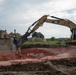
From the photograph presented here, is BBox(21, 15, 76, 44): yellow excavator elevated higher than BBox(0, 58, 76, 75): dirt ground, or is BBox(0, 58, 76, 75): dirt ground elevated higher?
BBox(21, 15, 76, 44): yellow excavator

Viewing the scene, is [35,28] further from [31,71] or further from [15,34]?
[31,71]

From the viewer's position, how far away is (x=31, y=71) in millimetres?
12195

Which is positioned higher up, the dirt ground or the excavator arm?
the excavator arm

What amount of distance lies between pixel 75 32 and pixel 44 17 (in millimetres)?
3229

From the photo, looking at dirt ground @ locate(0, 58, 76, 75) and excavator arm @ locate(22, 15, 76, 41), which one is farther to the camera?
excavator arm @ locate(22, 15, 76, 41)

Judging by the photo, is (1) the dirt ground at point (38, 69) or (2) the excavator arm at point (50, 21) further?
(2) the excavator arm at point (50, 21)

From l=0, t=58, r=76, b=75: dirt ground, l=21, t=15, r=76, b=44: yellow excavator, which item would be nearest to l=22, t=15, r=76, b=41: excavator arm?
l=21, t=15, r=76, b=44: yellow excavator

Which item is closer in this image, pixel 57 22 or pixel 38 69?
pixel 38 69

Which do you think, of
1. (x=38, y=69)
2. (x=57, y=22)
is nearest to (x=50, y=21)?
(x=57, y=22)

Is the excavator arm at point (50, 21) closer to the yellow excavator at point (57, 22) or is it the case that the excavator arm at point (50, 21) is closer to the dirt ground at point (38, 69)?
the yellow excavator at point (57, 22)

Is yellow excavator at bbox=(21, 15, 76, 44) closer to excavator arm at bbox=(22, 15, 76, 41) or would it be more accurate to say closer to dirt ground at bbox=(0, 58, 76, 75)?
excavator arm at bbox=(22, 15, 76, 41)

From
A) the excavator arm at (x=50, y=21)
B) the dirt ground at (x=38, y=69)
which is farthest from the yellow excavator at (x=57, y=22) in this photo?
the dirt ground at (x=38, y=69)

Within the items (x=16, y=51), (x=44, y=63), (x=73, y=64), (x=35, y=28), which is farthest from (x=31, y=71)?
(x=35, y=28)

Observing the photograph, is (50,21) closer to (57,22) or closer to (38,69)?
(57,22)
